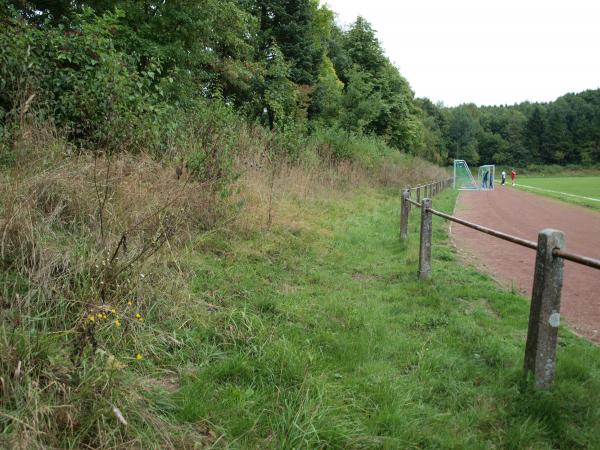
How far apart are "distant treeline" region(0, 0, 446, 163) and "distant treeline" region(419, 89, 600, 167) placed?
6772 cm

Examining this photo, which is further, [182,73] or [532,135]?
[532,135]

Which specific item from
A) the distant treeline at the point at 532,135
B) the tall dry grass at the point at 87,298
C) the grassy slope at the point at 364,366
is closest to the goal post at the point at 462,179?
the grassy slope at the point at 364,366

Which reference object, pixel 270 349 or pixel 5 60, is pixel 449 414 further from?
pixel 5 60

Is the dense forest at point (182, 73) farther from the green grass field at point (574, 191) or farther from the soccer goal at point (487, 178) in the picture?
the green grass field at point (574, 191)

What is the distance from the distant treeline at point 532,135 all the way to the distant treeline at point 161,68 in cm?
6772

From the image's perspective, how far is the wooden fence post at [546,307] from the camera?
3.03 meters

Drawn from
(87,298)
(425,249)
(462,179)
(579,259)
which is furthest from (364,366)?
(462,179)

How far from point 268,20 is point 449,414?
29402 mm

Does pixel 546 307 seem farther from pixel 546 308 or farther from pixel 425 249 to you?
pixel 425 249

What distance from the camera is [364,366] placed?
3.36m

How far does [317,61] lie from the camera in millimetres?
29141

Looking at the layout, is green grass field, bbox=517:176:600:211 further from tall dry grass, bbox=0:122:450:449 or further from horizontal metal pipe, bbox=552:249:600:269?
tall dry grass, bbox=0:122:450:449

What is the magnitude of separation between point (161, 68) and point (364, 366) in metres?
6.14

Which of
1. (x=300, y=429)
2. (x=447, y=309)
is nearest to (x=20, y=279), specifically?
(x=300, y=429)
